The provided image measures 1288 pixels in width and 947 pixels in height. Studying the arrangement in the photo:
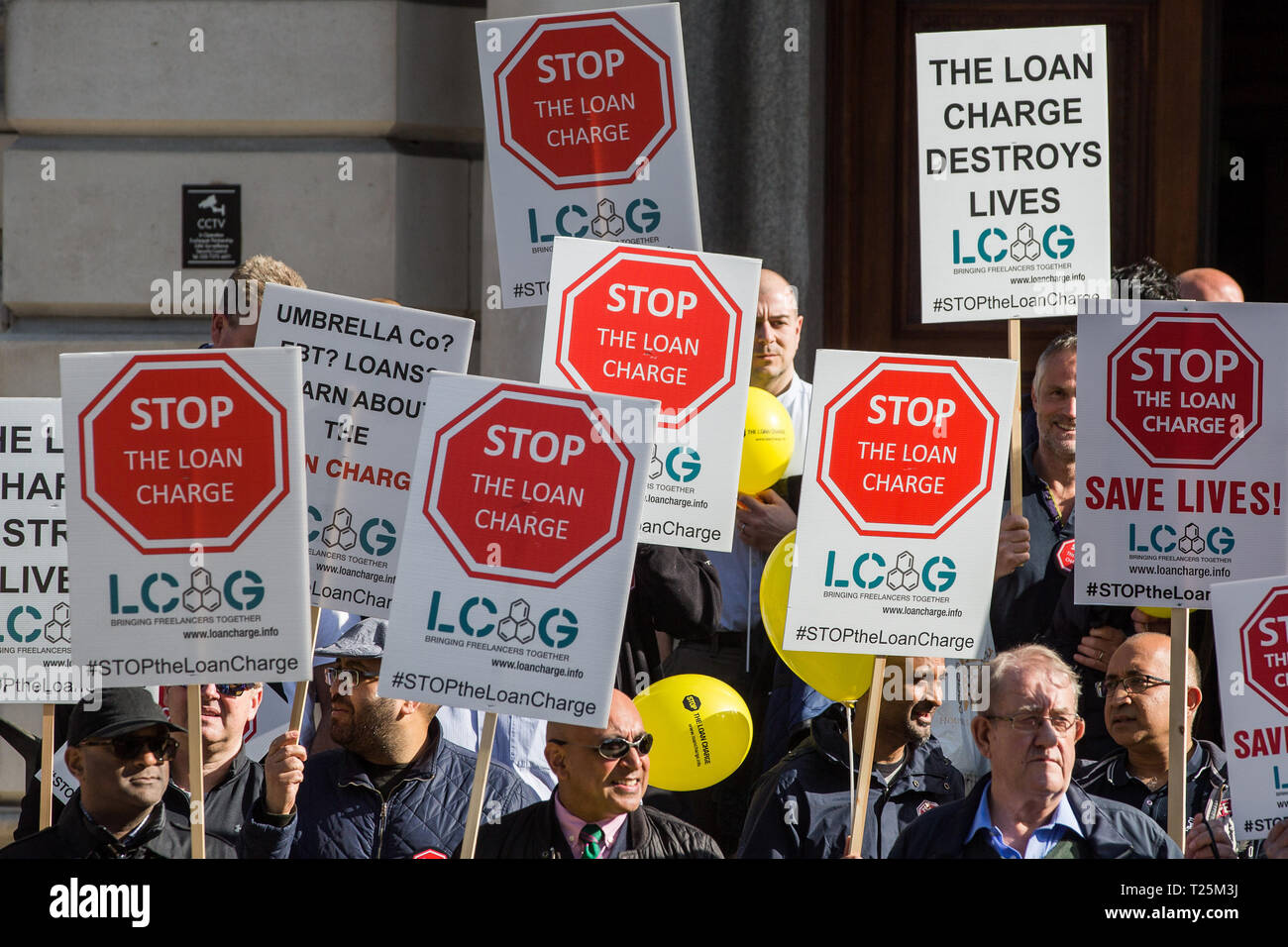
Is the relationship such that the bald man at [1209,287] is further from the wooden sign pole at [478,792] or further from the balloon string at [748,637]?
the wooden sign pole at [478,792]

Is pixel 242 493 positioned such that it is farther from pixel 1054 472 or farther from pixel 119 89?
pixel 119 89

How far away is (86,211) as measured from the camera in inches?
228

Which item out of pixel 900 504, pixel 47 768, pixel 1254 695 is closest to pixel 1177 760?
pixel 1254 695

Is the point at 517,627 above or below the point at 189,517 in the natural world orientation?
below

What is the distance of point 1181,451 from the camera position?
10.6ft

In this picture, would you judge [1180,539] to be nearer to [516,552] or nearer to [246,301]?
[516,552]

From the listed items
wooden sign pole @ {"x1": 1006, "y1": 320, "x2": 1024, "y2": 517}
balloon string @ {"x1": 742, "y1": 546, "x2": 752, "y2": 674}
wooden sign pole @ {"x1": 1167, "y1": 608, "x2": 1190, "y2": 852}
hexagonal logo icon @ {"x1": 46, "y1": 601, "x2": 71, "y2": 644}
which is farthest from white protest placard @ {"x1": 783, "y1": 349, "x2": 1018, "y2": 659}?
hexagonal logo icon @ {"x1": 46, "y1": 601, "x2": 71, "y2": 644}

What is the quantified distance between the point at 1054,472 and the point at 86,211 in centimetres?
357

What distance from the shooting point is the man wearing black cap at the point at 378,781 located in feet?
11.2

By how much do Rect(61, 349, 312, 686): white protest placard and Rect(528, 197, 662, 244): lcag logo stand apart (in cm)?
105

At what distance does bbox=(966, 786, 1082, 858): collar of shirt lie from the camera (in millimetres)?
3053

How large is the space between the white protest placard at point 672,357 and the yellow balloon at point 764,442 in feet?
1.39

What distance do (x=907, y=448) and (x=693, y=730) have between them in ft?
2.82

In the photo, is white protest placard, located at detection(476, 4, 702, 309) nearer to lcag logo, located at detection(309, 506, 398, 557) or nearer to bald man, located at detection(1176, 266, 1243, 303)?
lcag logo, located at detection(309, 506, 398, 557)
